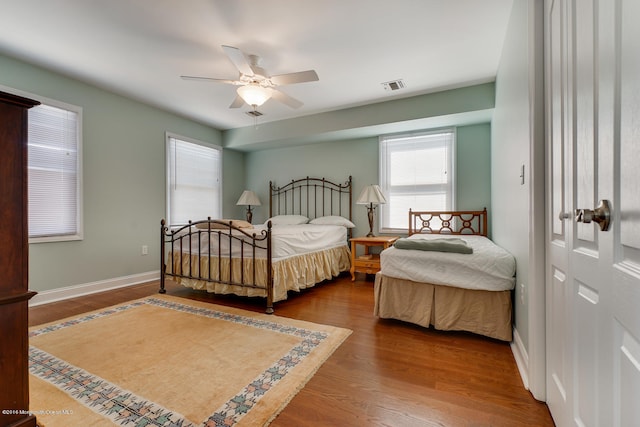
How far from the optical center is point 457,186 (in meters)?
4.04

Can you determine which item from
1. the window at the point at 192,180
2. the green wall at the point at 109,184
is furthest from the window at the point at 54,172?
the window at the point at 192,180

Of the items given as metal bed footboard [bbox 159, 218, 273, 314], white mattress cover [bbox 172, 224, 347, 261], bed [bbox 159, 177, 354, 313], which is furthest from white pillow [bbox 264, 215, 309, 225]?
metal bed footboard [bbox 159, 218, 273, 314]

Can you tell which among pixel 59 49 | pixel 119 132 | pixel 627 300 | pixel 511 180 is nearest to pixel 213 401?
pixel 627 300

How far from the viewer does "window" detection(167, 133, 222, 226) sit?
4371 mm

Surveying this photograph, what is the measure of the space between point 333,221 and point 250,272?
2.00m

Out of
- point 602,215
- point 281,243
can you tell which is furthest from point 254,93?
point 602,215

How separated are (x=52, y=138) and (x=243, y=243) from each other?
2.37 meters

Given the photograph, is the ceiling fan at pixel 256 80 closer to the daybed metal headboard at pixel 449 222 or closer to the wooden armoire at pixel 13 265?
the wooden armoire at pixel 13 265

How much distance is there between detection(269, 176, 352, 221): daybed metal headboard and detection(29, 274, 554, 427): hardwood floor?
98.5 inches

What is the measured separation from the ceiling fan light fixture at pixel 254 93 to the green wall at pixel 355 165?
227cm

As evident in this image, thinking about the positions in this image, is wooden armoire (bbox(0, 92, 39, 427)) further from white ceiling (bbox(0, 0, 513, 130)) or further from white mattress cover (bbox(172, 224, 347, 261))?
white mattress cover (bbox(172, 224, 347, 261))

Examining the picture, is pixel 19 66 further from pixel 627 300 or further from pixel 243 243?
pixel 627 300

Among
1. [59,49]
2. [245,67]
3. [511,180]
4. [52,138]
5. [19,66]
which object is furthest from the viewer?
[52,138]

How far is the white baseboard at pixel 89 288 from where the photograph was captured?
297 centimetres
